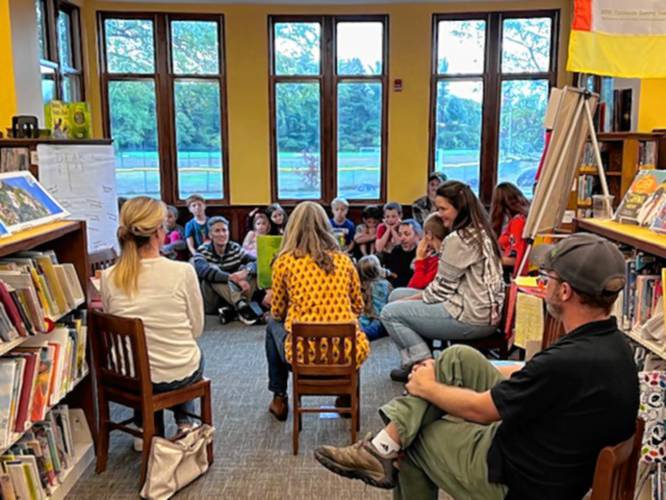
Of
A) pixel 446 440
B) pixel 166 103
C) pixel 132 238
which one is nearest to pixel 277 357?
pixel 132 238

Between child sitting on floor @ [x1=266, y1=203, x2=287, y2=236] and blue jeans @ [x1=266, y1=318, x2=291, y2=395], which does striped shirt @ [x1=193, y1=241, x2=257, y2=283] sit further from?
blue jeans @ [x1=266, y1=318, x2=291, y2=395]

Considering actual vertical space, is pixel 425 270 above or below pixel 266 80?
below

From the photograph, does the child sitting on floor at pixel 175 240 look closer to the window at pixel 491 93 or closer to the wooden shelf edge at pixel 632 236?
the window at pixel 491 93

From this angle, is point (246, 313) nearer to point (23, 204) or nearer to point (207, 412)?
point (207, 412)

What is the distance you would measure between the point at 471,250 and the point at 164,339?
1599mm

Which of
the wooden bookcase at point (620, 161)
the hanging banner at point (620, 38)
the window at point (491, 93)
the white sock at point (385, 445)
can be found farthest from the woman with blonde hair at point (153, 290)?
the window at point (491, 93)

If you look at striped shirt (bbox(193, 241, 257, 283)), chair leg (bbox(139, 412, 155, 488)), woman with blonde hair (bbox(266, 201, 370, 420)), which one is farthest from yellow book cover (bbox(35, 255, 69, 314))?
striped shirt (bbox(193, 241, 257, 283))

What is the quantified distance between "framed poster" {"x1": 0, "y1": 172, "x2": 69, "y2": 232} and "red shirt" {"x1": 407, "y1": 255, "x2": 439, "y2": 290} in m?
2.21

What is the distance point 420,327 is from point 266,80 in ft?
14.9

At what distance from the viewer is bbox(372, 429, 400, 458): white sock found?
6.56ft

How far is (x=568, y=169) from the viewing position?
3189mm

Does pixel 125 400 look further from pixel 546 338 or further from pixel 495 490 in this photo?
pixel 546 338

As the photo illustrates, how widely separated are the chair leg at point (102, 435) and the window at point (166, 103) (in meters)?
4.68

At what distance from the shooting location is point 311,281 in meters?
3.01
